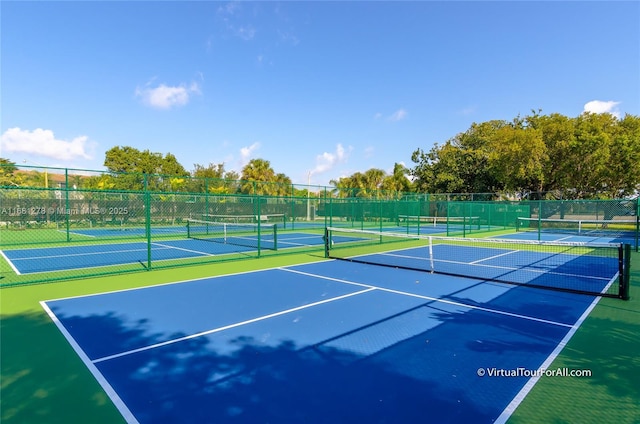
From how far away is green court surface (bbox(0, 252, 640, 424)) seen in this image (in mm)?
3500

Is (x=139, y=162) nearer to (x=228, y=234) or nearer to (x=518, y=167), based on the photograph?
(x=228, y=234)

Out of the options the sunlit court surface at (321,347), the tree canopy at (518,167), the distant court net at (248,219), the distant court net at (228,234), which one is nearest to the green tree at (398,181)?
the tree canopy at (518,167)

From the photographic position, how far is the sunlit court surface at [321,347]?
3.64 m

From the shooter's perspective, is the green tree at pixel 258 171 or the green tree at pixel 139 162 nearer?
the green tree at pixel 258 171

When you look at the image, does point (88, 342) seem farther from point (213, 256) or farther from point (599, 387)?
point (213, 256)

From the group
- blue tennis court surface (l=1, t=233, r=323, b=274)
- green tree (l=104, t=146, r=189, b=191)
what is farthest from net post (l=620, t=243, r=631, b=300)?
green tree (l=104, t=146, r=189, b=191)

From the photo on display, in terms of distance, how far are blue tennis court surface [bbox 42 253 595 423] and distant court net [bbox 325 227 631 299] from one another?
3.70 ft

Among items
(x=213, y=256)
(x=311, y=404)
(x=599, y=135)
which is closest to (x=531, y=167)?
(x=599, y=135)

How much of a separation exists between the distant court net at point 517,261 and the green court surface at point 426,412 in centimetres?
159

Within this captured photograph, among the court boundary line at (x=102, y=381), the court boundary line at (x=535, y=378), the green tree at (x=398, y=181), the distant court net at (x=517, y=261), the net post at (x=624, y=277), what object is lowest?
the distant court net at (x=517, y=261)

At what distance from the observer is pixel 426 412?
3504 mm

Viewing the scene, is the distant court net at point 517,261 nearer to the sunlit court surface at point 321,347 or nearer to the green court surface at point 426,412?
the sunlit court surface at point 321,347

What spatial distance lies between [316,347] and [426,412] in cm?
186

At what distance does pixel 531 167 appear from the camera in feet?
108
